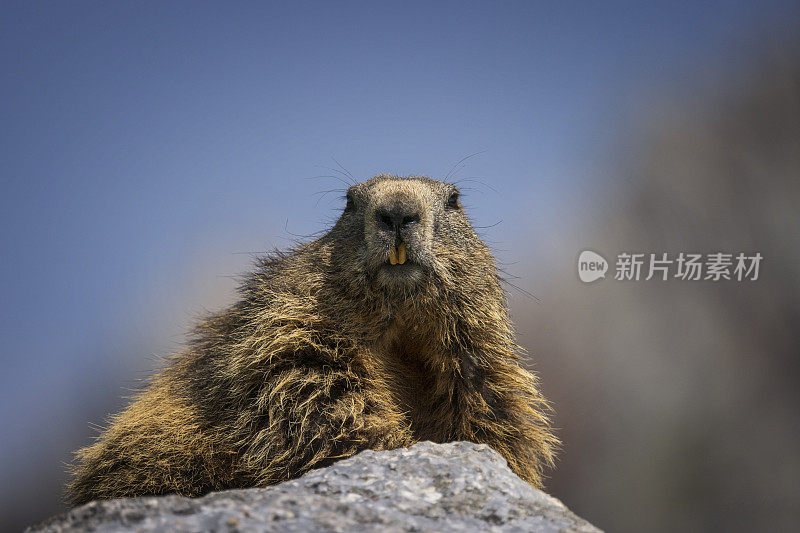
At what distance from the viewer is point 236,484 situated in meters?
3.81

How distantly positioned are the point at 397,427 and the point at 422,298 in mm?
855

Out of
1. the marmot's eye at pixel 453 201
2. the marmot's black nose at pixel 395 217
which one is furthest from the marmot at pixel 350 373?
the marmot's eye at pixel 453 201

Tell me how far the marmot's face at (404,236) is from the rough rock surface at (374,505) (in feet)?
4.15

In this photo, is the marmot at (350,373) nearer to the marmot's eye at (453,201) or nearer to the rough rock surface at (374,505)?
the marmot's eye at (453,201)

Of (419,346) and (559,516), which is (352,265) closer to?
(419,346)

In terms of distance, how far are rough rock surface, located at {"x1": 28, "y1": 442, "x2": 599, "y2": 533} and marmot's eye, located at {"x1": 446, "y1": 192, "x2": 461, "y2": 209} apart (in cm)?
231

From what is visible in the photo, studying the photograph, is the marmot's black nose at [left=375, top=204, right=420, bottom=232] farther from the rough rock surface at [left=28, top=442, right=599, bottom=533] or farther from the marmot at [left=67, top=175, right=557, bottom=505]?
the rough rock surface at [left=28, top=442, right=599, bottom=533]

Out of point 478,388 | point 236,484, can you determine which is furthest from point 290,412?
point 478,388

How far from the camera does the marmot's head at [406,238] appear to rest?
150 inches

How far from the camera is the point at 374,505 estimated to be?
2.27 meters

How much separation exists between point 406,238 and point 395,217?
15cm

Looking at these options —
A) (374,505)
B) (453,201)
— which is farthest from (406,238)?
(374,505)

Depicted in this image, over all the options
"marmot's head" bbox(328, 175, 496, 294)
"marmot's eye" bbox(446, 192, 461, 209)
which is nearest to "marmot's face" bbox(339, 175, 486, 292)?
"marmot's head" bbox(328, 175, 496, 294)

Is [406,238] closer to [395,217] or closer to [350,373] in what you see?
[395,217]
